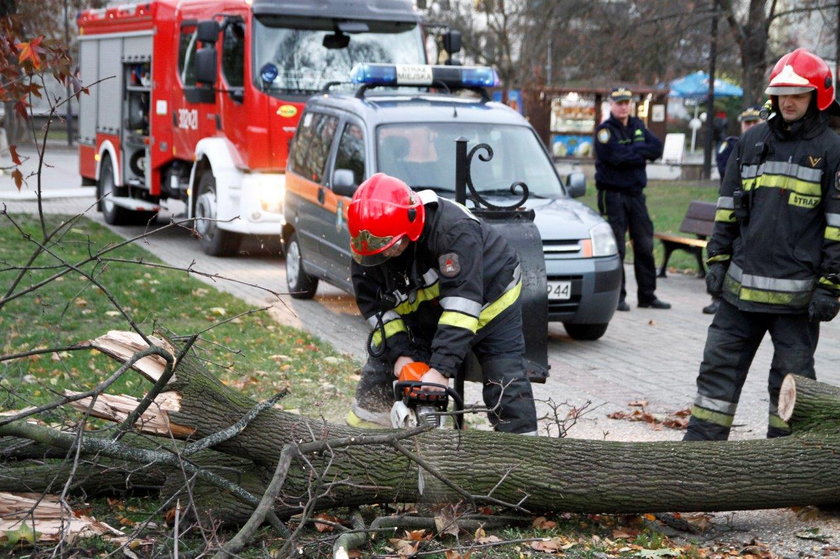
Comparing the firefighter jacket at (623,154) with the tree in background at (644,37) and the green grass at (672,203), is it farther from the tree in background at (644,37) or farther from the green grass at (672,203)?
the tree in background at (644,37)

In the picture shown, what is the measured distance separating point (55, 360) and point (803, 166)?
4878 mm

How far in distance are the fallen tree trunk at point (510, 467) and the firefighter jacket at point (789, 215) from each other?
918 mm

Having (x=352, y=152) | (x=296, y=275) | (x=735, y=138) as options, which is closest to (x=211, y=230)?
(x=296, y=275)

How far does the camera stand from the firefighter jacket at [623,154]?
10656mm

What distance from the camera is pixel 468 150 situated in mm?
9312

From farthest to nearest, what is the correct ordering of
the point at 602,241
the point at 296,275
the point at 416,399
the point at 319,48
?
1. the point at 319,48
2. the point at 296,275
3. the point at 602,241
4. the point at 416,399

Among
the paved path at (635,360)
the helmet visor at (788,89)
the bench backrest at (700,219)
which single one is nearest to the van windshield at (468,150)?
the paved path at (635,360)

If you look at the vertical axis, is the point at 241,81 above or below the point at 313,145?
above

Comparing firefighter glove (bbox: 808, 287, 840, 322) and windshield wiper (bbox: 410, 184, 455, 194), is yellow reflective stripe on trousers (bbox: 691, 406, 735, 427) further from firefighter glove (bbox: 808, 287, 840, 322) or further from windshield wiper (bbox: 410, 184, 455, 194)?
windshield wiper (bbox: 410, 184, 455, 194)

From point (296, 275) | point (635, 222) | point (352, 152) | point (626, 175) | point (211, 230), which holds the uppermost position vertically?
point (352, 152)

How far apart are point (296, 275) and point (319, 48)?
3687 mm

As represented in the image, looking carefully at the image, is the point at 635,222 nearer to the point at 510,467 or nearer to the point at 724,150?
the point at 724,150

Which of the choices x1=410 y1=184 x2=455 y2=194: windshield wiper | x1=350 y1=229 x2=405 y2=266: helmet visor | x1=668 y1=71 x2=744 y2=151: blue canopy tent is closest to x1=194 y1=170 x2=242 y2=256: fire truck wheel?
x1=410 y1=184 x2=455 y2=194: windshield wiper

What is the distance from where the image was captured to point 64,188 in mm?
23156
